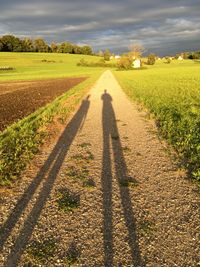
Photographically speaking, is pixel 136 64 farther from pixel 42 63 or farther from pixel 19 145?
pixel 19 145

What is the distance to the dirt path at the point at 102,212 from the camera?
4816 mm

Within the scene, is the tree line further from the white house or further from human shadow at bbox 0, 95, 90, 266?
human shadow at bbox 0, 95, 90, 266

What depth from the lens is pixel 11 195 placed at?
7.06 metres

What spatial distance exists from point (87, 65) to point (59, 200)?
14962 cm

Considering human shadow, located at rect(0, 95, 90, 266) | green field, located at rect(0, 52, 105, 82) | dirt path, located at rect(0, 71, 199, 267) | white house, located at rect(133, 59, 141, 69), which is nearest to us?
dirt path, located at rect(0, 71, 199, 267)

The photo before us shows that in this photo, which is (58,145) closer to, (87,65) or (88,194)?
(88,194)

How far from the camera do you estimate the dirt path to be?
190 inches

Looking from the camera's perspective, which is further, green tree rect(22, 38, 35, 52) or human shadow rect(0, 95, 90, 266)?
green tree rect(22, 38, 35, 52)

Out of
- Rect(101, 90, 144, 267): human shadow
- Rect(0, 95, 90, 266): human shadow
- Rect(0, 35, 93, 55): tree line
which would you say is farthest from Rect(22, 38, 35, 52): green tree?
Rect(0, 95, 90, 266): human shadow

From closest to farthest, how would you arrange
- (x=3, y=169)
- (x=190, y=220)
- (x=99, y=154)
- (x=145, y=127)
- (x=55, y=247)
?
(x=55, y=247) → (x=190, y=220) → (x=3, y=169) → (x=99, y=154) → (x=145, y=127)

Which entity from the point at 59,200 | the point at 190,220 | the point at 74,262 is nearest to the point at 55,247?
the point at 74,262

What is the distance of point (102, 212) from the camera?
20.2ft

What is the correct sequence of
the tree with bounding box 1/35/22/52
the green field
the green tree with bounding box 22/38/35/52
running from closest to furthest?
the green field, the tree with bounding box 1/35/22/52, the green tree with bounding box 22/38/35/52

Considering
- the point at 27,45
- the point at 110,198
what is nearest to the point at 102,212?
the point at 110,198
